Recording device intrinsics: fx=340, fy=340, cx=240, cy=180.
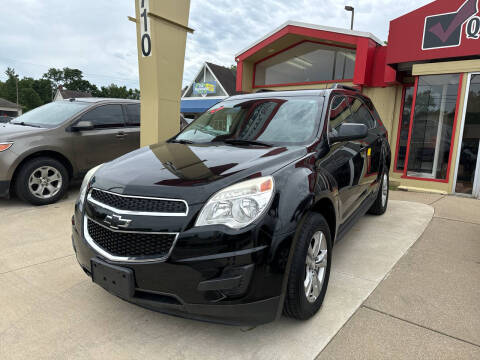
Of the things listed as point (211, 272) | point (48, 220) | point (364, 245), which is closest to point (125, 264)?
point (211, 272)

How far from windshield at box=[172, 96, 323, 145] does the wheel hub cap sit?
80cm

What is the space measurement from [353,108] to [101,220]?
9.65 feet

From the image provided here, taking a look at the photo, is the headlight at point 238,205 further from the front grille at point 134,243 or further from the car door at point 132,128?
the car door at point 132,128

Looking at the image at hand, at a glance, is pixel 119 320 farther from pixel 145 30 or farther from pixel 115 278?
pixel 145 30

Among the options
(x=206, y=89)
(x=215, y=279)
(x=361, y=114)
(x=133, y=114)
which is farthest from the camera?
(x=206, y=89)

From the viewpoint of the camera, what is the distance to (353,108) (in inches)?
151

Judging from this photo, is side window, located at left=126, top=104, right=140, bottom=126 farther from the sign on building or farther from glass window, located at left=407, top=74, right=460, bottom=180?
the sign on building

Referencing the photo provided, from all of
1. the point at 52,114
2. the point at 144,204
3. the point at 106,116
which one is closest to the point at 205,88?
the point at 106,116

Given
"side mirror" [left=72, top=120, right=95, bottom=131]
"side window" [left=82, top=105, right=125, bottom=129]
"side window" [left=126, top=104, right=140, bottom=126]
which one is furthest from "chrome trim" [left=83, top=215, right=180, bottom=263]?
"side window" [left=126, top=104, right=140, bottom=126]

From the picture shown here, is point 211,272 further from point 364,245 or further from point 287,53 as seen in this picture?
point 287,53

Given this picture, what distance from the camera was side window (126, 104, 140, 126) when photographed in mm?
6455

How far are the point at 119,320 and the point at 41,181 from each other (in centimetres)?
368

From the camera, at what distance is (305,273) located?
2.17 metres

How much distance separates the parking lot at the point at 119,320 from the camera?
82.5 inches
